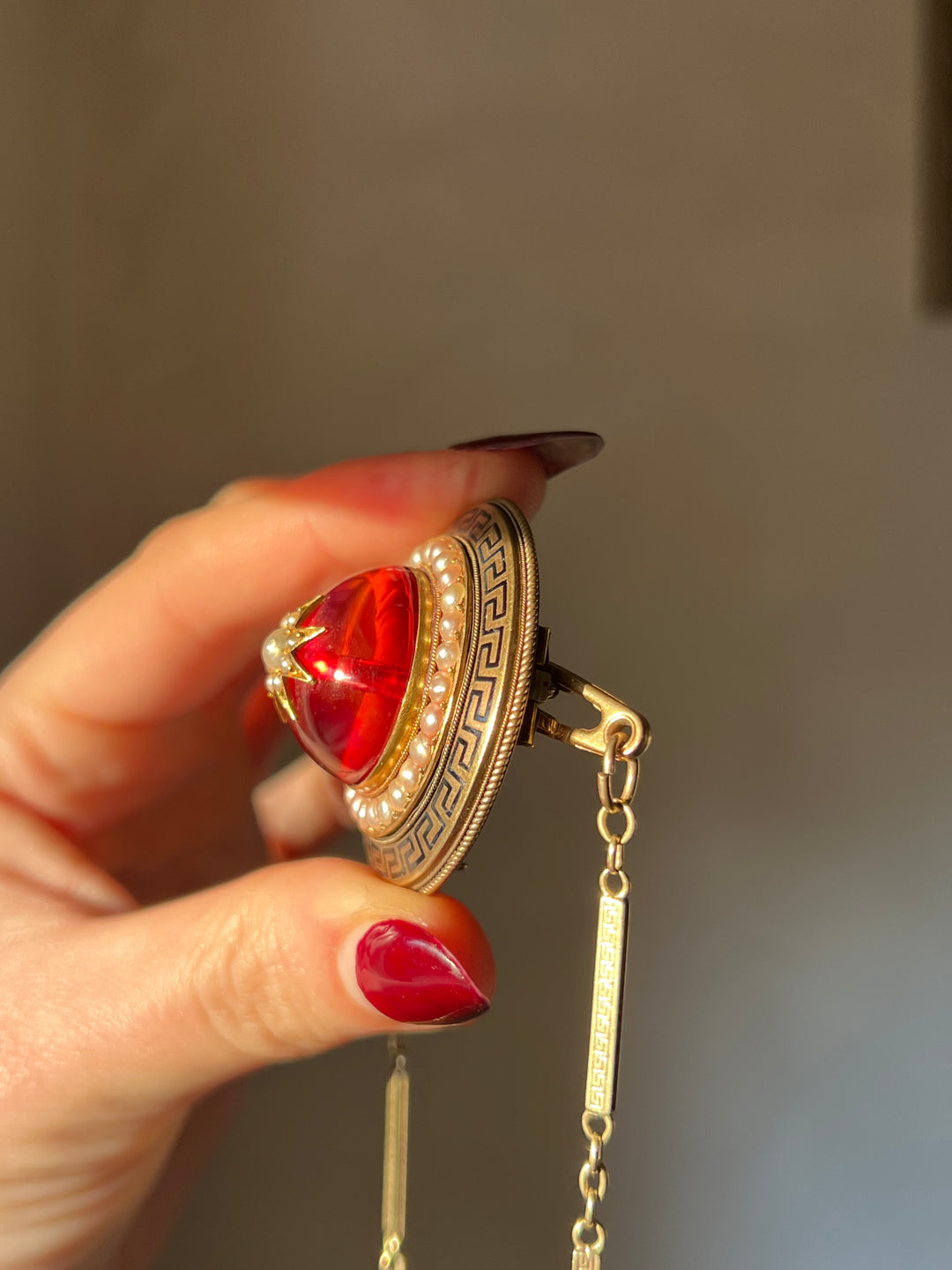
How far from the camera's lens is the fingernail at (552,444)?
566 millimetres

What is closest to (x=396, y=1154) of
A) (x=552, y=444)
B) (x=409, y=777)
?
(x=409, y=777)

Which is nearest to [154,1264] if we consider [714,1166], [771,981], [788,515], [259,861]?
[259,861]

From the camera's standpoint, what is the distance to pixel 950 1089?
81 cm

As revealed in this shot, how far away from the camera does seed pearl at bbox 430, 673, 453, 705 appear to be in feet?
1.65

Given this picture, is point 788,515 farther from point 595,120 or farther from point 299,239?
point 299,239

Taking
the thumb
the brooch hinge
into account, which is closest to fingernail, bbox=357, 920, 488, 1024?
the thumb

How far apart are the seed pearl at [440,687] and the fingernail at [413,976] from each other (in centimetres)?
11

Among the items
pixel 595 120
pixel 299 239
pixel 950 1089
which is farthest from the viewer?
pixel 299 239

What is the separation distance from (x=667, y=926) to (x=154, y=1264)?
0.58m

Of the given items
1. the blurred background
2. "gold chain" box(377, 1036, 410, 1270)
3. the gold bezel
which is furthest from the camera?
the blurred background

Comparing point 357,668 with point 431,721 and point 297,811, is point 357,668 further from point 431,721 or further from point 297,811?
point 297,811

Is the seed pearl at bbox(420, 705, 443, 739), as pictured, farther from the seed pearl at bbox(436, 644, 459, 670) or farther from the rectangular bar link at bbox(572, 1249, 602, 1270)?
the rectangular bar link at bbox(572, 1249, 602, 1270)

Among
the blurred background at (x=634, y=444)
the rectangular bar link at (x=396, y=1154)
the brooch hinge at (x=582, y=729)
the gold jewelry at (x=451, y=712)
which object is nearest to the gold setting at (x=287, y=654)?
the gold jewelry at (x=451, y=712)

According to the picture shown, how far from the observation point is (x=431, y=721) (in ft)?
1.66
